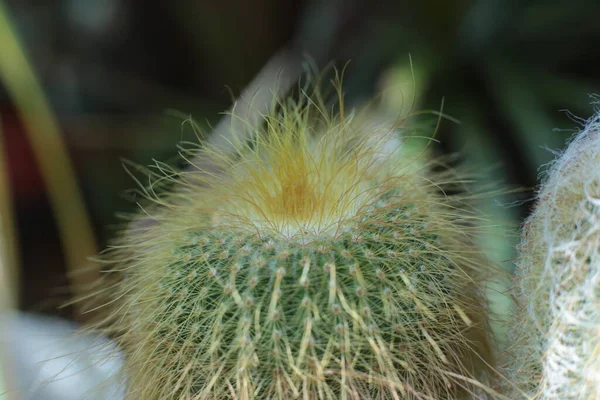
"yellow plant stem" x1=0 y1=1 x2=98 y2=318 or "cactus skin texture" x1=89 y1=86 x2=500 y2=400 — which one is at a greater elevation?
"yellow plant stem" x1=0 y1=1 x2=98 y2=318

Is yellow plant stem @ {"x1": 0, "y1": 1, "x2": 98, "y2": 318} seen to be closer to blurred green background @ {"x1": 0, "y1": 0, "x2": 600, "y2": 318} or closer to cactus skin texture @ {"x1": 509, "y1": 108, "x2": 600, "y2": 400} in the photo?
blurred green background @ {"x1": 0, "y1": 0, "x2": 600, "y2": 318}

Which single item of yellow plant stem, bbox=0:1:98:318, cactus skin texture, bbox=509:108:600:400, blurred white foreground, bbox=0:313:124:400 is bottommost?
cactus skin texture, bbox=509:108:600:400

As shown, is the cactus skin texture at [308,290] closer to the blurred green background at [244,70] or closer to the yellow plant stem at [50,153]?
the yellow plant stem at [50,153]

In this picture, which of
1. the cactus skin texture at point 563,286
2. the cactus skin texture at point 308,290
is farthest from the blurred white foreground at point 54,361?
the cactus skin texture at point 563,286

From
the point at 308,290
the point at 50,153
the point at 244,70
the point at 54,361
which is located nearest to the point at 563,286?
the point at 308,290

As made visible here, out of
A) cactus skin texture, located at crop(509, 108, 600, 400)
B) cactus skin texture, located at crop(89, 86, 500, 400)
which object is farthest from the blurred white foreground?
cactus skin texture, located at crop(509, 108, 600, 400)

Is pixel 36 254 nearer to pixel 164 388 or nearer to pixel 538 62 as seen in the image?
pixel 164 388
